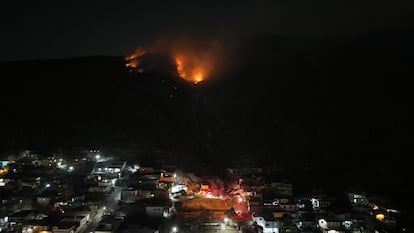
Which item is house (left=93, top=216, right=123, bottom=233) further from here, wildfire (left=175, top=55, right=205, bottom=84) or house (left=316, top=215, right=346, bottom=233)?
wildfire (left=175, top=55, right=205, bottom=84)

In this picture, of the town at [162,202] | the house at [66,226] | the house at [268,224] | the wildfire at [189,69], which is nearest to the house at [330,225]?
the town at [162,202]

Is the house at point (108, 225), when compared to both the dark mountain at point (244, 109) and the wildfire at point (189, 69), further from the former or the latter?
the wildfire at point (189, 69)

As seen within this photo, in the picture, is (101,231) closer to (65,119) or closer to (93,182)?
(93,182)

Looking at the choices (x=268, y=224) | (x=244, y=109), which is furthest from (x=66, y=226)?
(x=244, y=109)

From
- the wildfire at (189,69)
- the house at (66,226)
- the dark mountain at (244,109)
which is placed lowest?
the house at (66,226)

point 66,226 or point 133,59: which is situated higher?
point 133,59

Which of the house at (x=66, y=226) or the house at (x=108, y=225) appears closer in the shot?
the house at (x=66, y=226)

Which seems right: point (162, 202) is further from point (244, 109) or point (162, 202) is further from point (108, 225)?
point (244, 109)

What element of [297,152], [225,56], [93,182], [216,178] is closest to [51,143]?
[93,182]
